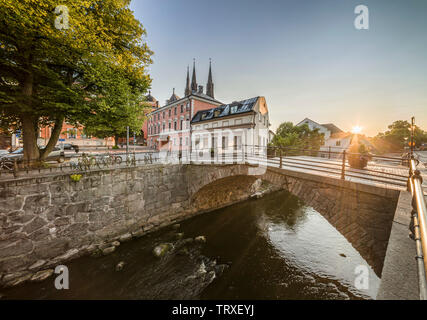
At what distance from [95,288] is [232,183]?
33.1ft

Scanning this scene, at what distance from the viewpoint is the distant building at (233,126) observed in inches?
838

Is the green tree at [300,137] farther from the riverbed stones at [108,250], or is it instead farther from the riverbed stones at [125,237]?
the riverbed stones at [108,250]

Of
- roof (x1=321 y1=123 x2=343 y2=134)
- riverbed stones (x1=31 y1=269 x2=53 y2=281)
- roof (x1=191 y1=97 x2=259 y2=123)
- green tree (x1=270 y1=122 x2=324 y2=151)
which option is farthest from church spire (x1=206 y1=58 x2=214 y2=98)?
riverbed stones (x1=31 y1=269 x2=53 y2=281)

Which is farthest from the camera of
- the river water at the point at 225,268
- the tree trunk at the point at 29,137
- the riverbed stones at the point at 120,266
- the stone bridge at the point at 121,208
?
the tree trunk at the point at 29,137

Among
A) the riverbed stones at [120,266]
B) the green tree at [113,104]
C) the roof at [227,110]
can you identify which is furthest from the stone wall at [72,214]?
the roof at [227,110]

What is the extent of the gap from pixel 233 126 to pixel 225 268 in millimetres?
18509

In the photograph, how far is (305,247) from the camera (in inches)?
327

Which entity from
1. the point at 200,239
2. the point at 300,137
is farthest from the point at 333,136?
the point at 200,239

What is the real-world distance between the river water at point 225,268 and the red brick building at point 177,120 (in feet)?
68.4

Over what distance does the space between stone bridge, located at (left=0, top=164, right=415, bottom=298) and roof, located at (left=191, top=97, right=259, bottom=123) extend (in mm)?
15156

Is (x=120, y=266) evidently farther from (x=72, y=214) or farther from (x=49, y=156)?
(x=49, y=156)

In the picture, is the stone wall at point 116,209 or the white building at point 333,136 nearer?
the stone wall at point 116,209
